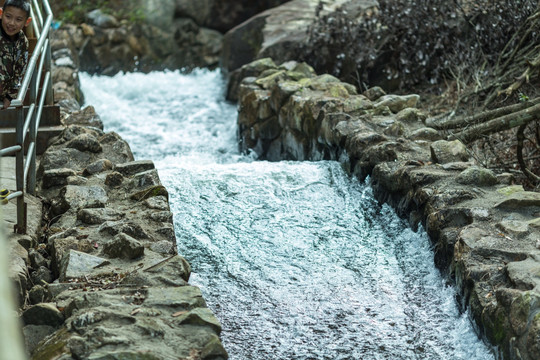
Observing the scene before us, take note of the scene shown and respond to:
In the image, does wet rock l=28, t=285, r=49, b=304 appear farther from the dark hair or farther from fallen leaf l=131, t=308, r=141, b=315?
the dark hair

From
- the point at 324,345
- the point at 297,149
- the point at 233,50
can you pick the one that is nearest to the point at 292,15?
the point at 233,50

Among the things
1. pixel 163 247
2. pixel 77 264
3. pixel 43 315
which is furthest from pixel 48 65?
pixel 43 315

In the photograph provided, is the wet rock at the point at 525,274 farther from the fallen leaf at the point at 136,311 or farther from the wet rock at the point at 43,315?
the wet rock at the point at 43,315

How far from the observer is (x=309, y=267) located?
4730mm

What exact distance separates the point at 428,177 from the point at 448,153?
0.54 metres

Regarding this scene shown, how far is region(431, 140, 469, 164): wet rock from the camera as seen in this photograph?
5.54 meters

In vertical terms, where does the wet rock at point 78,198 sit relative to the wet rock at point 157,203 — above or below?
below

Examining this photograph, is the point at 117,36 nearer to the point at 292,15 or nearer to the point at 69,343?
the point at 292,15

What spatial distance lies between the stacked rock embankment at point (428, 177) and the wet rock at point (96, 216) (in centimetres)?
196

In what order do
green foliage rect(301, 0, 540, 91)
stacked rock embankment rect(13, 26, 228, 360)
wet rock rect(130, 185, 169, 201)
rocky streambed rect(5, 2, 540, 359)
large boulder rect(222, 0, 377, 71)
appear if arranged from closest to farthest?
stacked rock embankment rect(13, 26, 228, 360) < rocky streambed rect(5, 2, 540, 359) < wet rock rect(130, 185, 169, 201) < green foliage rect(301, 0, 540, 91) < large boulder rect(222, 0, 377, 71)

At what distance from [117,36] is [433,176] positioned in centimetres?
903

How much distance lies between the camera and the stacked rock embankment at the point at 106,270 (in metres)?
2.96

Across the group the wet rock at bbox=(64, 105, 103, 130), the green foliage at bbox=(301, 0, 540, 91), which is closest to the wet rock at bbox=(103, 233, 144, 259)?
the wet rock at bbox=(64, 105, 103, 130)

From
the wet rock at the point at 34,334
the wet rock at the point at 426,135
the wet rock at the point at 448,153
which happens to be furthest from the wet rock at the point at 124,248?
the wet rock at the point at 426,135
